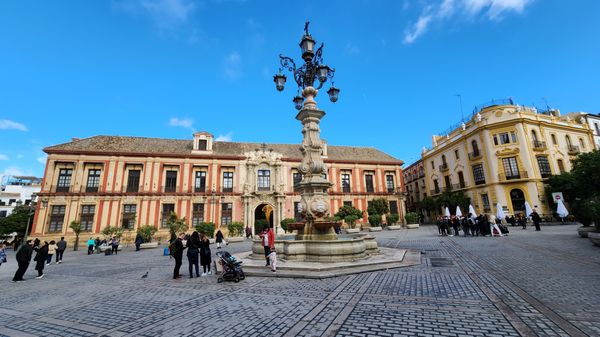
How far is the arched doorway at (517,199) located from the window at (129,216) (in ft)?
126

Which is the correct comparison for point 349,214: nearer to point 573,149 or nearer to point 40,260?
point 40,260

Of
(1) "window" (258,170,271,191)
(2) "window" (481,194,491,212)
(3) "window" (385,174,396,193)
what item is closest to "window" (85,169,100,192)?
(1) "window" (258,170,271,191)

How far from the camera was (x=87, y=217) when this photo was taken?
24.5m

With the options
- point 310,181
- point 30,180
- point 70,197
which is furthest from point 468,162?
point 30,180

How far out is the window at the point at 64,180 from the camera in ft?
80.9

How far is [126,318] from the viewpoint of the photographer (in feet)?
13.8

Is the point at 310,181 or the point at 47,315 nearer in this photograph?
the point at 47,315

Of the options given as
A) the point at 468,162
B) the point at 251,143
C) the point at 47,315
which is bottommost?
the point at 47,315

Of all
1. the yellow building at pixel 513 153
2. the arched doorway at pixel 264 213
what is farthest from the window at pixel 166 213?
the yellow building at pixel 513 153

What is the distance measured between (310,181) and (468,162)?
1132 inches

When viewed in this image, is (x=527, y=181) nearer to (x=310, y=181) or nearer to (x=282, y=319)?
(x=310, y=181)

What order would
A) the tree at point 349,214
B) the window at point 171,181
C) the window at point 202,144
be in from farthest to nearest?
the window at point 202,144
the window at point 171,181
the tree at point 349,214

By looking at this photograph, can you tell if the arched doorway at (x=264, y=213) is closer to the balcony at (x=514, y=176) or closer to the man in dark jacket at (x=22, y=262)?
the man in dark jacket at (x=22, y=262)

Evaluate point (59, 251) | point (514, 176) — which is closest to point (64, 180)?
point (59, 251)
